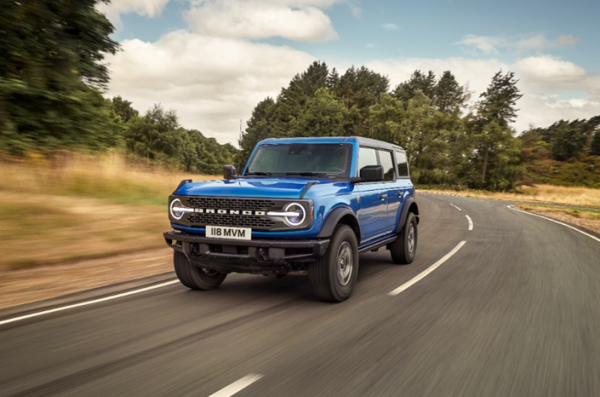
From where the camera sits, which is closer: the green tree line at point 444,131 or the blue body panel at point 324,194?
the blue body panel at point 324,194

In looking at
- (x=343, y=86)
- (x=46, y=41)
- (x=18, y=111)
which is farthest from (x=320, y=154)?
(x=343, y=86)

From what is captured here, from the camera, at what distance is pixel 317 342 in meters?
3.83

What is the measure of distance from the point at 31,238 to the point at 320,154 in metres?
4.84

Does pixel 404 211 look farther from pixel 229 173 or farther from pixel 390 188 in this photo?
pixel 229 173

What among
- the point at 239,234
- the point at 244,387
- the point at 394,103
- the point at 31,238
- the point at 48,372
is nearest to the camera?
the point at 244,387

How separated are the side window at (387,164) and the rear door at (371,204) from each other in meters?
0.24

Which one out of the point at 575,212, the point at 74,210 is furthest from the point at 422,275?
the point at 575,212

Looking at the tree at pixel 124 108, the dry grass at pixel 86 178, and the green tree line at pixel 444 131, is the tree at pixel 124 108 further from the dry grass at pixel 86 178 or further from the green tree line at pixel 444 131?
the dry grass at pixel 86 178

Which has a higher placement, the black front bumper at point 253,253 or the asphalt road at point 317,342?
the black front bumper at point 253,253

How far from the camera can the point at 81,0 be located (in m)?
12.9

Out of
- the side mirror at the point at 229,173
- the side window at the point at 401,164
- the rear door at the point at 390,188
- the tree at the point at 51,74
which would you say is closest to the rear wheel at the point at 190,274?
the side mirror at the point at 229,173

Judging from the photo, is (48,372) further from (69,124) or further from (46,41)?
(46,41)

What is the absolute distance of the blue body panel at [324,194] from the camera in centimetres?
469

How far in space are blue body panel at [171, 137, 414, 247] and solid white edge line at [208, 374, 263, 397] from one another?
1.75m
